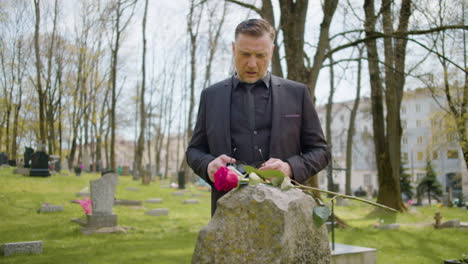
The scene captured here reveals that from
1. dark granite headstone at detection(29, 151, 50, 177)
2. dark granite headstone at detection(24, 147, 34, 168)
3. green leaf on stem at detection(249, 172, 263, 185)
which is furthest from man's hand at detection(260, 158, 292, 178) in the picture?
dark granite headstone at detection(24, 147, 34, 168)

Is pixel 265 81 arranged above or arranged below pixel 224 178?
above

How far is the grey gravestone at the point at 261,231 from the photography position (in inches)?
68.4

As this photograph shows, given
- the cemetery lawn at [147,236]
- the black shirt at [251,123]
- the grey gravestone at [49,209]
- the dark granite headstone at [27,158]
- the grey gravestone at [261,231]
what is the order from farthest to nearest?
the dark granite headstone at [27,158]
the grey gravestone at [49,209]
the cemetery lawn at [147,236]
the black shirt at [251,123]
the grey gravestone at [261,231]

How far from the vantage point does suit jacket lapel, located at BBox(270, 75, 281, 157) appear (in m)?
2.26

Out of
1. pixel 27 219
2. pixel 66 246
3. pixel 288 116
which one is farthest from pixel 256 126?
pixel 27 219

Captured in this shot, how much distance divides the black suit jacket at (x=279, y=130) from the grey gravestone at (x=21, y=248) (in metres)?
6.71

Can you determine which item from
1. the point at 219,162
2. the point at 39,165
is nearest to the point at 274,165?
the point at 219,162

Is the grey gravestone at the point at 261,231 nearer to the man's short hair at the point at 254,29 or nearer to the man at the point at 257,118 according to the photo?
the man at the point at 257,118

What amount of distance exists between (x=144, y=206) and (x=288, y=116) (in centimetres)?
1559

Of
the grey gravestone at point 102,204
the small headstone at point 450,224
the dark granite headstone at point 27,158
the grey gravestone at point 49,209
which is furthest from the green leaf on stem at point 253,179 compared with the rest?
the dark granite headstone at point 27,158

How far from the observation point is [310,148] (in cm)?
240

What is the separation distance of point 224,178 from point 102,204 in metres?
10.2

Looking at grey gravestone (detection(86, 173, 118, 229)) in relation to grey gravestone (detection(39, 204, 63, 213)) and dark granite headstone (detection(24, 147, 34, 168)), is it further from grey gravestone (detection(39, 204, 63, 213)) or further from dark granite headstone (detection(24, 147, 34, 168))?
dark granite headstone (detection(24, 147, 34, 168))

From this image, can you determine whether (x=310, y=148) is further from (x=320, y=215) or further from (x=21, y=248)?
(x=21, y=248)
